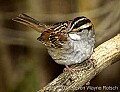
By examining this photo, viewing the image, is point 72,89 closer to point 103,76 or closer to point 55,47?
point 55,47

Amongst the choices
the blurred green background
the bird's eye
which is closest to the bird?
the bird's eye

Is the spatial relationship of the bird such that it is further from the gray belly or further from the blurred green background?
the blurred green background

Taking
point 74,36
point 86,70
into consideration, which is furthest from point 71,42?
point 86,70

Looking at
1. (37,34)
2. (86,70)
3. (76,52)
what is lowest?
(86,70)

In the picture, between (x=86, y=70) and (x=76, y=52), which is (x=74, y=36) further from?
(x=86, y=70)

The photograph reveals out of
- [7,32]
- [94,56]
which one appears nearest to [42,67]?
[7,32]
